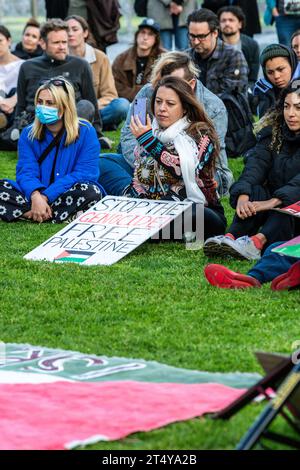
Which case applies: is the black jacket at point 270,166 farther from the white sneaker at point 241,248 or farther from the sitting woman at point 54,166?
the sitting woman at point 54,166

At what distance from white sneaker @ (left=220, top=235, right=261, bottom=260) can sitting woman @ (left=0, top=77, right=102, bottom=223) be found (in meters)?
2.02

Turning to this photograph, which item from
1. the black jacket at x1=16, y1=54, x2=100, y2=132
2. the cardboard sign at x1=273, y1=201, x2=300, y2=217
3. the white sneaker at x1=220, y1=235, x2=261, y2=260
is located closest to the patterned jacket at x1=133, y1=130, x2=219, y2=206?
the white sneaker at x1=220, y1=235, x2=261, y2=260

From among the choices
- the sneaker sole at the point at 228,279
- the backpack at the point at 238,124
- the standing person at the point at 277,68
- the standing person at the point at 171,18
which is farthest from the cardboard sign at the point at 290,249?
the standing person at the point at 171,18

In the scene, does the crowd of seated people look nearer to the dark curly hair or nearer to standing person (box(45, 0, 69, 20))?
the dark curly hair

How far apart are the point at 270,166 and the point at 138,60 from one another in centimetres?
577

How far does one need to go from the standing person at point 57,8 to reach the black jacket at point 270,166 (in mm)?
8591

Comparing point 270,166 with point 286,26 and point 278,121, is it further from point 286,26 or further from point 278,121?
point 286,26

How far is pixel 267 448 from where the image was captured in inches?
164

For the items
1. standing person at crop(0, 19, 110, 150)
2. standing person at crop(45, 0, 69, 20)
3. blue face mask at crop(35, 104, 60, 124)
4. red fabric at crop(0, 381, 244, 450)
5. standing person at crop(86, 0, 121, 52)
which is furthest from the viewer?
standing person at crop(45, 0, 69, 20)

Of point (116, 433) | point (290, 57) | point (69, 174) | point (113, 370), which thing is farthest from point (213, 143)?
point (116, 433)

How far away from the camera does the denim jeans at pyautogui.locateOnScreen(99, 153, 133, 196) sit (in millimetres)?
9922

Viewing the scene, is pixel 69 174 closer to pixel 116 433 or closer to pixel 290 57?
pixel 290 57
